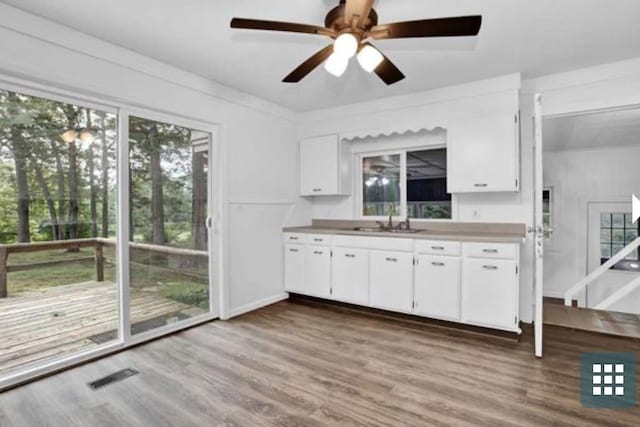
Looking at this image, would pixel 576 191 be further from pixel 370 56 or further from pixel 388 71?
pixel 370 56

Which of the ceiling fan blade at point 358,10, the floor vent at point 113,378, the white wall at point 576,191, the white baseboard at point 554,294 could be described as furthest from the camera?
the white baseboard at point 554,294

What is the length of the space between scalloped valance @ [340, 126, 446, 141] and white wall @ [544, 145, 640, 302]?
114 inches

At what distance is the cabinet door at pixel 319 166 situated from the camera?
4156 millimetres

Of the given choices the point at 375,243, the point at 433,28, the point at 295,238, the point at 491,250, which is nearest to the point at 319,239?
the point at 295,238

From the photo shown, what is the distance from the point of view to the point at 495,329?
303 cm

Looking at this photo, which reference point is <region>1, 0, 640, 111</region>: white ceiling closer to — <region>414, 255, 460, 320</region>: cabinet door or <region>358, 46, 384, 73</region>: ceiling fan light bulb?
<region>358, 46, 384, 73</region>: ceiling fan light bulb

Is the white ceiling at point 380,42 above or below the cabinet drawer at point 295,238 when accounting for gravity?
above

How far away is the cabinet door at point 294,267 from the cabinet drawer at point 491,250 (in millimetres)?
1854

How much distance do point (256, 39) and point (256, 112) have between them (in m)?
1.39

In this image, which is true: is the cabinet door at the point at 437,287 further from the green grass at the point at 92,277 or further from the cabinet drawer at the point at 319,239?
the green grass at the point at 92,277

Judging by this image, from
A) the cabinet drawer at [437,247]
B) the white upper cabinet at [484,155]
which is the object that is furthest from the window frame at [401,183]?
the cabinet drawer at [437,247]

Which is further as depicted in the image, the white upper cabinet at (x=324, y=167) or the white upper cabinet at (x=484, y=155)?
the white upper cabinet at (x=324, y=167)

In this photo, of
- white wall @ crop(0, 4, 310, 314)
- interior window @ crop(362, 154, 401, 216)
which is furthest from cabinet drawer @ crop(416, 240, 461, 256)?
white wall @ crop(0, 4, 310, 314)

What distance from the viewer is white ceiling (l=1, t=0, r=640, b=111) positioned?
→ 209 centimetres
